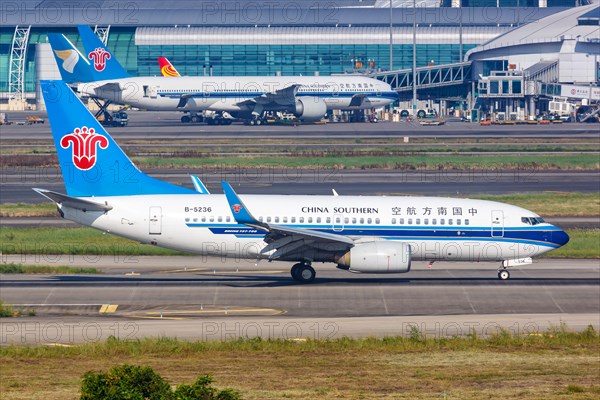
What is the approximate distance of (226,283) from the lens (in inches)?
1704

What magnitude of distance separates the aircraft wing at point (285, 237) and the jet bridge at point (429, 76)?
406ft

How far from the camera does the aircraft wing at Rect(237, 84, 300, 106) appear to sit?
13175 cm

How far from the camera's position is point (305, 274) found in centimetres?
Result: 4341

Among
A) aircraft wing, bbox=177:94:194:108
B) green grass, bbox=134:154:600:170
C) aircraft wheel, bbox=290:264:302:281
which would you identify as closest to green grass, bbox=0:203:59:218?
green grass, bbox=134:154:600:170

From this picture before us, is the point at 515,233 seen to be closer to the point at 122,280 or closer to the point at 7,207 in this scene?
the point at 122,280

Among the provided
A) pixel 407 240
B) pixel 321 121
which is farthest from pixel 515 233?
pixel 321 121

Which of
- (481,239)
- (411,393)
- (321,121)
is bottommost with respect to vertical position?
(411,393)

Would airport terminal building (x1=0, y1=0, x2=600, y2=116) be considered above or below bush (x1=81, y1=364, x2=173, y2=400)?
above

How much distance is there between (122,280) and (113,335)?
10618 millimetres

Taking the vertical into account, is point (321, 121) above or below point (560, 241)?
above

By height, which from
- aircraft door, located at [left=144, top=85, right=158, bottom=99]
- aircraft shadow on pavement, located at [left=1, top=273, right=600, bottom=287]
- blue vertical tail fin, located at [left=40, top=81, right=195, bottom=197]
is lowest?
aircraft shadow on pavement, located at [left=1, top=273, right=600, bottom=287]

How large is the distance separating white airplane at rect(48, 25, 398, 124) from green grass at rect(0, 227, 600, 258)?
253 feet

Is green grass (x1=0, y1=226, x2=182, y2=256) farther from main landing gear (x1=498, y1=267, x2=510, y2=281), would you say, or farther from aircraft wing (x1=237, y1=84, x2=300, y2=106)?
aircraft wing (x1=237, y1=84, x2=300, y2=106)

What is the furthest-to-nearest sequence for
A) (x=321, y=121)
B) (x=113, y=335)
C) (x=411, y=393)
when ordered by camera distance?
(x=321, y=121), (x=113, y=335), (x=411, y=393)
